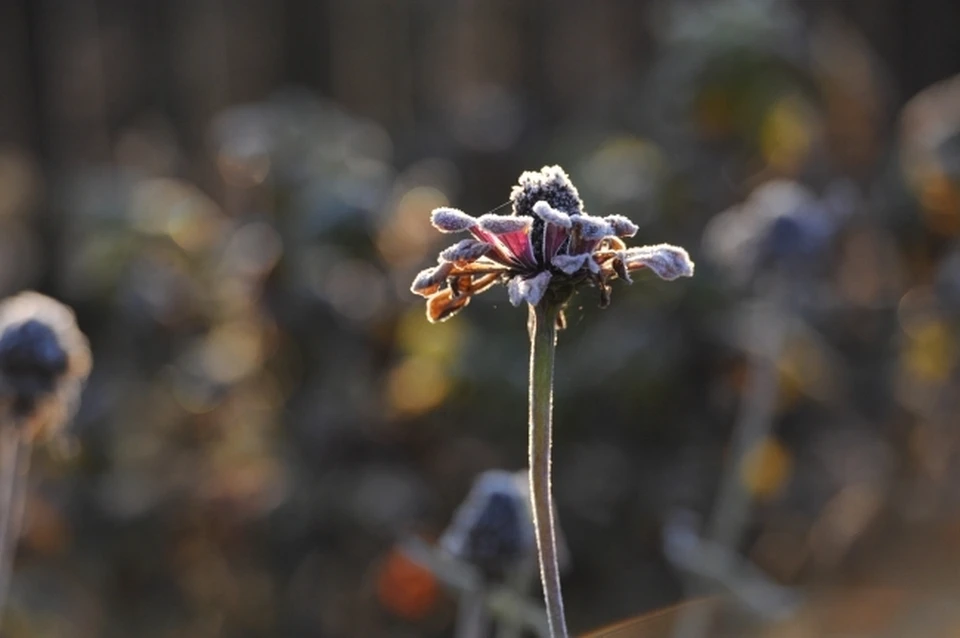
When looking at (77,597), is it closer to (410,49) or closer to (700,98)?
(700,98)

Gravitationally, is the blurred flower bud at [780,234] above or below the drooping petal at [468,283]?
below

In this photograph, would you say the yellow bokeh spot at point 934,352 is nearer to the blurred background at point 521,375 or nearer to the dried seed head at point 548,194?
the blurred background at point 521,375

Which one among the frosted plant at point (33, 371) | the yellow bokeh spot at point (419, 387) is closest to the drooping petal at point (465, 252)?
the frosted plant at point (33, 371)

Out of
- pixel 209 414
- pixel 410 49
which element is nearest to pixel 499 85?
pixel 410 49

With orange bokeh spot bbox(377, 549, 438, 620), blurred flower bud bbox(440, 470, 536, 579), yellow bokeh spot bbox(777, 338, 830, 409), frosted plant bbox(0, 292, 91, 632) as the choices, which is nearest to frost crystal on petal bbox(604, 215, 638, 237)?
blurred flower bud bbox(440, 470, 536, 579)

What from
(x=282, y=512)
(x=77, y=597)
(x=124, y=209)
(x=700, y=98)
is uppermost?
(x=700, y=98)
